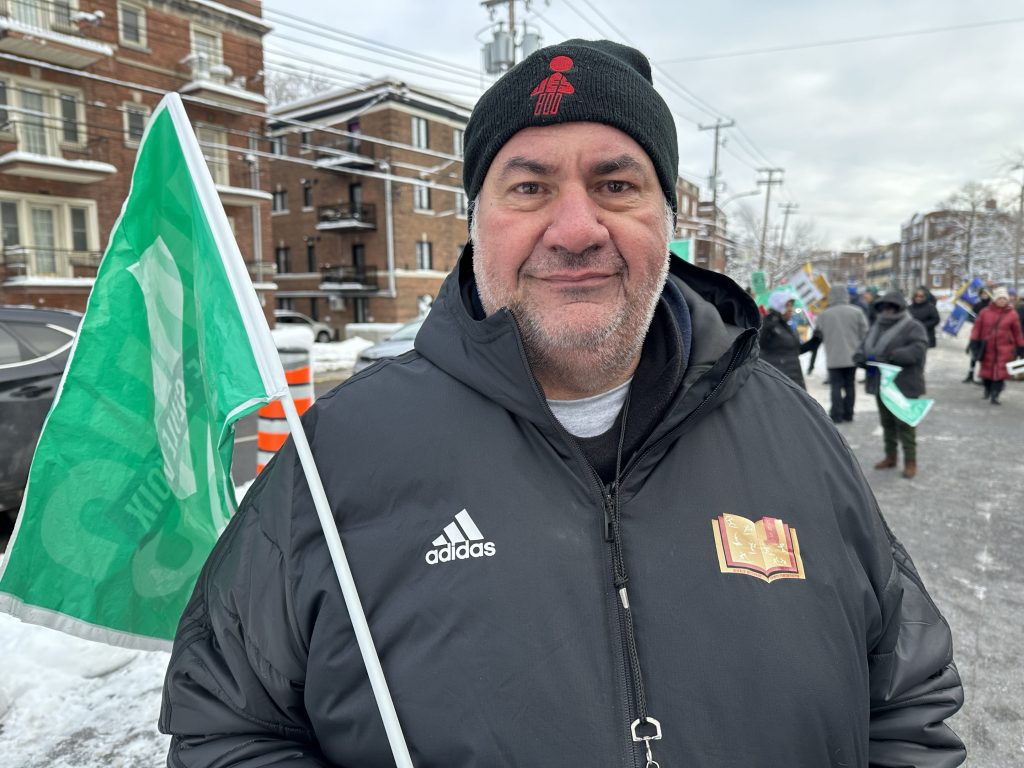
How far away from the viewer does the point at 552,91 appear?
1.59 meters

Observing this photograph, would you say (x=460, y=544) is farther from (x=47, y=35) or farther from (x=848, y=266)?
(x=848, y=266)

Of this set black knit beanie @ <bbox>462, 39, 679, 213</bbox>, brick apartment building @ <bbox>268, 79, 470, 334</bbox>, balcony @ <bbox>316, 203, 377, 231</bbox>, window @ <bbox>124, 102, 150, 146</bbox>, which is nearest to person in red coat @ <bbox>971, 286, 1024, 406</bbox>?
black knit beanie @ <bbox>462, 39, 679, 213</bbox>

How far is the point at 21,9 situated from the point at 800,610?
89.1 ft

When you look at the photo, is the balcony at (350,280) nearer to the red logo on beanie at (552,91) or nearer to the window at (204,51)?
the window at (204,51)

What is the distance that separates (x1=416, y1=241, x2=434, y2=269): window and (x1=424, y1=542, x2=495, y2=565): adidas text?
35.6 meters

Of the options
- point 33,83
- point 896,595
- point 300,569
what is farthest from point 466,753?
point 33,83

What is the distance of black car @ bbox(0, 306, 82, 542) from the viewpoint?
5.42 metres

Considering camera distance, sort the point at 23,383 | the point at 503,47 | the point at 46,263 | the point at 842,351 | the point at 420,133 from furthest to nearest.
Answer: the point at 420,133 → the point at 46,263 → the point at 503,47 → the point at 842,351 → the point at 23,383

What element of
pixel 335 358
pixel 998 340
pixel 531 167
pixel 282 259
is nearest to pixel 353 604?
pixel 531 167

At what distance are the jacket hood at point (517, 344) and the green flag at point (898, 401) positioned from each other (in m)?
6.20

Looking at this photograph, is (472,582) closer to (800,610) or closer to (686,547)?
(686,547)

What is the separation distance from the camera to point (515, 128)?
1596mm

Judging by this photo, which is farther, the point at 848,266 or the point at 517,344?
the point at 848,266

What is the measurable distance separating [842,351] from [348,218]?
29131 millimetres
